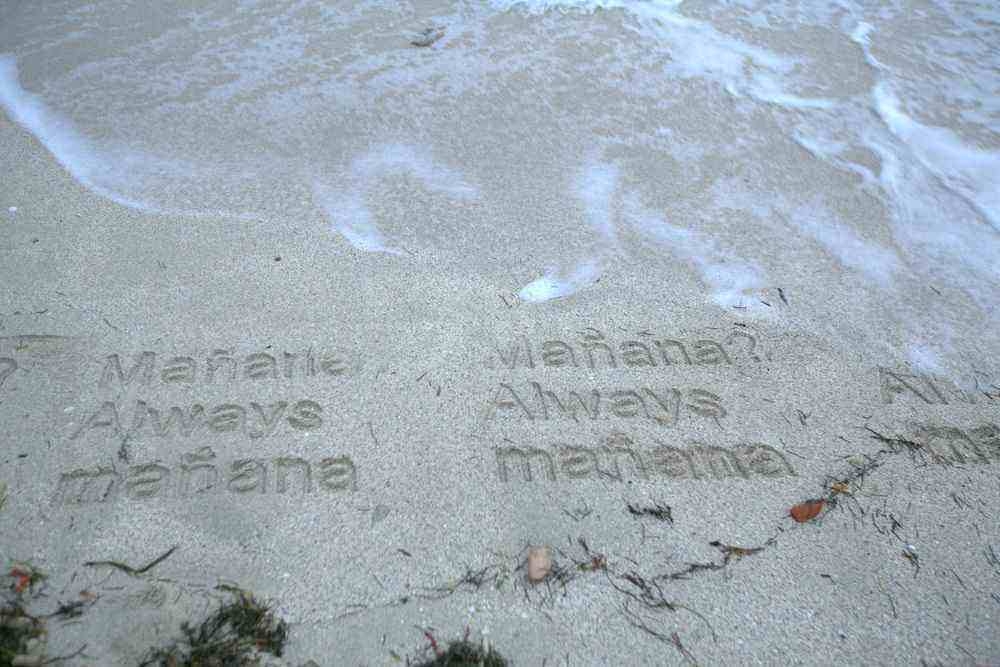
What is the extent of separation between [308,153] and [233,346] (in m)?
1.23

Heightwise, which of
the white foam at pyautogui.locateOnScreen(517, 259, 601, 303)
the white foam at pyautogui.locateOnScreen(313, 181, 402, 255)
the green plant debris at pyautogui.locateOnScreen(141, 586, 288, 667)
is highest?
the white foam at pyautogui.locateOnScreen(313, 181, 402, 255)

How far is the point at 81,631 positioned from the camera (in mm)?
1723

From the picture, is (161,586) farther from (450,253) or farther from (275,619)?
(450,253)

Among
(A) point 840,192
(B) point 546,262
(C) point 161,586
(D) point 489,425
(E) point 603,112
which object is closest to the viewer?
(C) point 161,586

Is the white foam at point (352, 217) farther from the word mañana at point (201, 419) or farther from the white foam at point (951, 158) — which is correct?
the white foam at point (951, 158)

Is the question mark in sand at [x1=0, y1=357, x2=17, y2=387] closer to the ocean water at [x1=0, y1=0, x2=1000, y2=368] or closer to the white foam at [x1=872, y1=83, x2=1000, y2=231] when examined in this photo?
the ocean water at [x1=0, y1=0, x2=1000, y2=368]

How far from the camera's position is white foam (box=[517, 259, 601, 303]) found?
9.00 feet

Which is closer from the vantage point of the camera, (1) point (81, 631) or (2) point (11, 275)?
(1) point (81, 631)

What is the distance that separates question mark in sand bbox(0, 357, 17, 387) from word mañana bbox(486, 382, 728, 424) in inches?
58.1

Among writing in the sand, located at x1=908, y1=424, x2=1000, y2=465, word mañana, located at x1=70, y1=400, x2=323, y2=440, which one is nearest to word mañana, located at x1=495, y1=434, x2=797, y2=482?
writing in the sand, located at x1=908, y1=424, x2=1000, y2=465

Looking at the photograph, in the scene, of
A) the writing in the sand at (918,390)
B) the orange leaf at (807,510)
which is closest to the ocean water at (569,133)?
the writing in the sand at (918,390)

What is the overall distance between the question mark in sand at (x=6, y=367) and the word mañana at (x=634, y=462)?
4.98 ft

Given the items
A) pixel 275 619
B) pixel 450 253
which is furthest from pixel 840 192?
pixel 275 619

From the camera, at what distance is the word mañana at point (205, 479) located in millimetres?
2023
